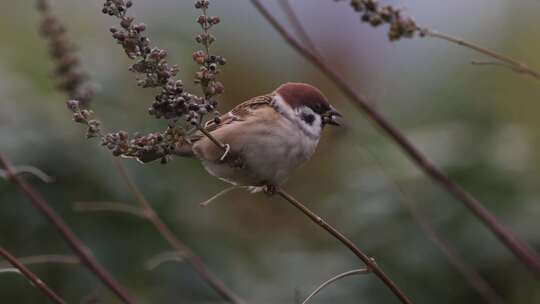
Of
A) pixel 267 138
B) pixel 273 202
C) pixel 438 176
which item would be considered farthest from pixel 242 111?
pixel 273 202

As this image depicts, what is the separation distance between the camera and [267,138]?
102 inches

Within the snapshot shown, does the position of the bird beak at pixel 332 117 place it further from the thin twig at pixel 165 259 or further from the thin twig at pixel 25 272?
the thin twig at pixel 25 272

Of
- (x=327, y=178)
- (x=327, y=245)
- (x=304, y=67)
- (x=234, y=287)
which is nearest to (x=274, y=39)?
(x=304, y=67)

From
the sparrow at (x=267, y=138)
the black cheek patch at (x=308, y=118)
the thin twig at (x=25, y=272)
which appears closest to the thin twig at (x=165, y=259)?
the sparrow at (x=267, y=138)

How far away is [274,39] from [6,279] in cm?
282

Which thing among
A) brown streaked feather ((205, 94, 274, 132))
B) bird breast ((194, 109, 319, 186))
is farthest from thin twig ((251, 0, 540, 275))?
brown streaked feather ((205, 94, 274, 132))

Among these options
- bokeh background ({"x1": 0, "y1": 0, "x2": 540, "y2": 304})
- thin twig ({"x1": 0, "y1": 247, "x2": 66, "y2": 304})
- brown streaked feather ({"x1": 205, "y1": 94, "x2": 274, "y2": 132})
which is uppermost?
thin twig ({"x1": 0, "y1": 247, "x2": 66, "y2": 304})

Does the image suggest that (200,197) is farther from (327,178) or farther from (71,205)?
(327,178)

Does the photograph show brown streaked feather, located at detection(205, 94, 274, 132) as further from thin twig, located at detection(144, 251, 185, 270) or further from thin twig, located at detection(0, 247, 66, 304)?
thin twig, located at detection(0, 247, 66, 304)

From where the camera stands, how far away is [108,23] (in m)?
4.93

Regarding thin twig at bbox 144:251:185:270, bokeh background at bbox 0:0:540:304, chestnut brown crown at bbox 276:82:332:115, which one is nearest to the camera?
thin twig at bbox 144:251:185:270

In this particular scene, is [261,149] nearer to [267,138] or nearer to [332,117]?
[267,138]

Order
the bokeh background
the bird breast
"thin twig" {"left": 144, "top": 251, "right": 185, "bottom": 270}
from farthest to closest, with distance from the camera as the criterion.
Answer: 1. the bokeh background
2. the bird breast
3. "thin twig" {"left": 144, "top": 251, "right": 185, "bottom": 270}

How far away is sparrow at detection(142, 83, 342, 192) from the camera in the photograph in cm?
255
